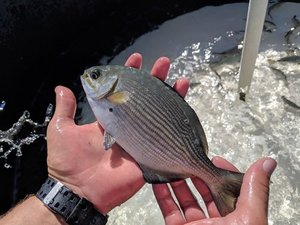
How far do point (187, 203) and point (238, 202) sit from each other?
0.94 feet

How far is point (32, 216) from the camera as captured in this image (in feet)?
5.82

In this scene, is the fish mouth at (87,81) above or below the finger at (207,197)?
above

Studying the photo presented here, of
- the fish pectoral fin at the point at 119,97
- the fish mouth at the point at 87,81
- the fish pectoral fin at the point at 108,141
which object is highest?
the fish mouth at the point at 87,81

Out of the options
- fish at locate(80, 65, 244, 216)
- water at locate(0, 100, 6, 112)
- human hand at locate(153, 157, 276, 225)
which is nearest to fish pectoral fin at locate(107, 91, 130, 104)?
fish at locate(80, 65, 244, 216)

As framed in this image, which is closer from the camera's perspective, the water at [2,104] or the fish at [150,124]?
the fish at [150,124]

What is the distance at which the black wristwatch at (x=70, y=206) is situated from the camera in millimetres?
1733

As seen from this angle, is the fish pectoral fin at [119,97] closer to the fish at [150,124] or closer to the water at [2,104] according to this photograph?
the fish at [150,124]

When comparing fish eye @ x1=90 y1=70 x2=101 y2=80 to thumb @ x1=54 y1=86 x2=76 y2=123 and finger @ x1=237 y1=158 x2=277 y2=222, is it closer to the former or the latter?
thumb @ x1=54 y1=86 x2=76 y2=123

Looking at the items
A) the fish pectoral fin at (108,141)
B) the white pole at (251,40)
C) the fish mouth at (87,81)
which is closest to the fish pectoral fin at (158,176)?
the fish pectoral fin at (108,141)

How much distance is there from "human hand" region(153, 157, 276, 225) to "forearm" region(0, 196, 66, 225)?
42 centimetres

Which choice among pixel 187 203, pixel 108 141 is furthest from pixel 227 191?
pixel 108 141

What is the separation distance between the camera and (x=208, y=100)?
2.79m

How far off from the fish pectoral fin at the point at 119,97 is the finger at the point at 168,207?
354 millimetres

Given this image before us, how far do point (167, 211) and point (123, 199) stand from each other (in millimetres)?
191
